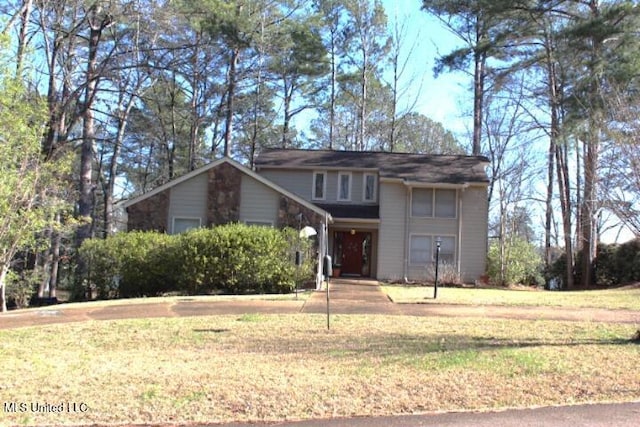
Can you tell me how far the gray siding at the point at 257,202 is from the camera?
20.3 metres

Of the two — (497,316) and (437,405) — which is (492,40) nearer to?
(497,316)

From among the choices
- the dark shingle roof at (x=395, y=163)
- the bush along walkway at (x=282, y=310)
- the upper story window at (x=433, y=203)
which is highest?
the dark shingle roof at (x=395, y=163)

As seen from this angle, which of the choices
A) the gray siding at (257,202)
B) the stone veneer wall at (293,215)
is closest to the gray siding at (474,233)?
the stone veneer wall at (293,215)

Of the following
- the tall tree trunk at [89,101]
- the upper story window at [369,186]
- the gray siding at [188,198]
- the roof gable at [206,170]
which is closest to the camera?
the roof gable at [206,170]

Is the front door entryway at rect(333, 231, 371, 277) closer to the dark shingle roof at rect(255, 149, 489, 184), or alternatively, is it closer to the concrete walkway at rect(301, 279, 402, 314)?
the dark shingle roof at rect(255, 149, 489, 184)

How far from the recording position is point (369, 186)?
83.6 ft

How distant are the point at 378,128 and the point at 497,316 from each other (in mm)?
27798

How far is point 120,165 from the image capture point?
4206 centimetres

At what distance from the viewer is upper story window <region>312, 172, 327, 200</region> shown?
25.5 m

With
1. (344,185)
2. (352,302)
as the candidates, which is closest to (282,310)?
(352,302)

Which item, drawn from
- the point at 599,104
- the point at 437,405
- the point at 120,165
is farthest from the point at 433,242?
the point at 120,165

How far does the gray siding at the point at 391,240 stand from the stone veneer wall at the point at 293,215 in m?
4.88

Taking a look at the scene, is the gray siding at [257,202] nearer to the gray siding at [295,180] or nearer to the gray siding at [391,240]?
the gray siding at [295,180]

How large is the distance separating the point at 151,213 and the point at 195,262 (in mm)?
4823
